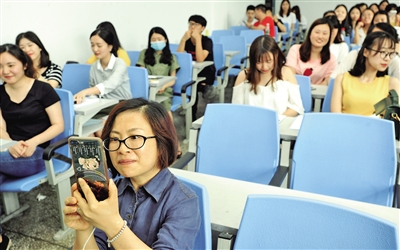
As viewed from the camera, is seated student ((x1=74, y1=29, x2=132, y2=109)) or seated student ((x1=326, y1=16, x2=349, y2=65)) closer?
seated student ((x1=74, y1=29, x2=132, y2=109))

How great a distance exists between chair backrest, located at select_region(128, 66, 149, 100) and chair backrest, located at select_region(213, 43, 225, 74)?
1.82 metres

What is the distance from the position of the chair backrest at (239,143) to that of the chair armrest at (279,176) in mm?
35

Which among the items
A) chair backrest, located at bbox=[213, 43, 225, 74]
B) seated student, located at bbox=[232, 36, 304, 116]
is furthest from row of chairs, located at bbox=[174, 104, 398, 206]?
chair backrest, located at bbox=[213, 43, 225, 74]

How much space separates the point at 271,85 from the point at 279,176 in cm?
90

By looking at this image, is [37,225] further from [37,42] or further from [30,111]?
[37,42]

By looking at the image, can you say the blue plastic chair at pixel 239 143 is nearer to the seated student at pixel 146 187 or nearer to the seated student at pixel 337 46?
the seated student at pixel 146 187

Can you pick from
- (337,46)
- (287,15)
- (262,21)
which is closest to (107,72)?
(337,46)

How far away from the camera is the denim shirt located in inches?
41.0

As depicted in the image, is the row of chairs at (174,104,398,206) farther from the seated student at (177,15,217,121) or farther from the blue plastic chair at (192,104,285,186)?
the seated student at (177,15,217,121)

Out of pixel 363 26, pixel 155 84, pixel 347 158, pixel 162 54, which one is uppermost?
pixel 363 26

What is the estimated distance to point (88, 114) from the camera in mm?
2570

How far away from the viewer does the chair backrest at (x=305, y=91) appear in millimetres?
2848

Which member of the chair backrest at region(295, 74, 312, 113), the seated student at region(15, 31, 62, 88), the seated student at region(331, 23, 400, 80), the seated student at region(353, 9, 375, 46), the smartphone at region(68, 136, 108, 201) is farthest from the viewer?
the seated student at region(353, 9, 375, 46)

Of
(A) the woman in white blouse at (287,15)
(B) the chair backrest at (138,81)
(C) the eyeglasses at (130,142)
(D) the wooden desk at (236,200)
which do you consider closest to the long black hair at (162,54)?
(B) the chair backrest at (138,81)
